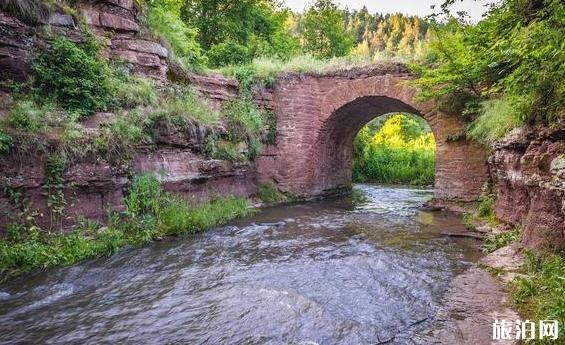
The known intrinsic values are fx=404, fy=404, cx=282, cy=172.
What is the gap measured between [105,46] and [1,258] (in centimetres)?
533

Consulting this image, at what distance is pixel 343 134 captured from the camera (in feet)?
51.3

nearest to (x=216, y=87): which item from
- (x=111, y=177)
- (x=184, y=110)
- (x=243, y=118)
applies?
(x=243, y=118)

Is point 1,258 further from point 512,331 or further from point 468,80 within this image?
point 468,80

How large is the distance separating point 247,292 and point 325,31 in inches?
955

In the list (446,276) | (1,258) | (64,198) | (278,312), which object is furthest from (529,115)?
(1,258)

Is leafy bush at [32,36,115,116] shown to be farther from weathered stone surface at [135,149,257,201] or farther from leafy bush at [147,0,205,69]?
leafy bush at [147,0,205,69]

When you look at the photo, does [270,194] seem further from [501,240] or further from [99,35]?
[501,240]

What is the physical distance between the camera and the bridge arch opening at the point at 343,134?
13.2m

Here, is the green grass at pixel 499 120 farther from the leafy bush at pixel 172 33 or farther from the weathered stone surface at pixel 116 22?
the weathered stone surface at pixel 116 22

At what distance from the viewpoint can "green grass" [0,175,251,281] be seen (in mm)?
5477

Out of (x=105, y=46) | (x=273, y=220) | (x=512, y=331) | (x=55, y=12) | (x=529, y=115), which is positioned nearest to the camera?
(x=512, y=331)

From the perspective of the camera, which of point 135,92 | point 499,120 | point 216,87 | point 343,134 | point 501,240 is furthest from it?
point 343,134

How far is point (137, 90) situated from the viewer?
8.59 metres

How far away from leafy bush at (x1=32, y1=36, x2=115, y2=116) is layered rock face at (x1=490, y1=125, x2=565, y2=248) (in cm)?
736
